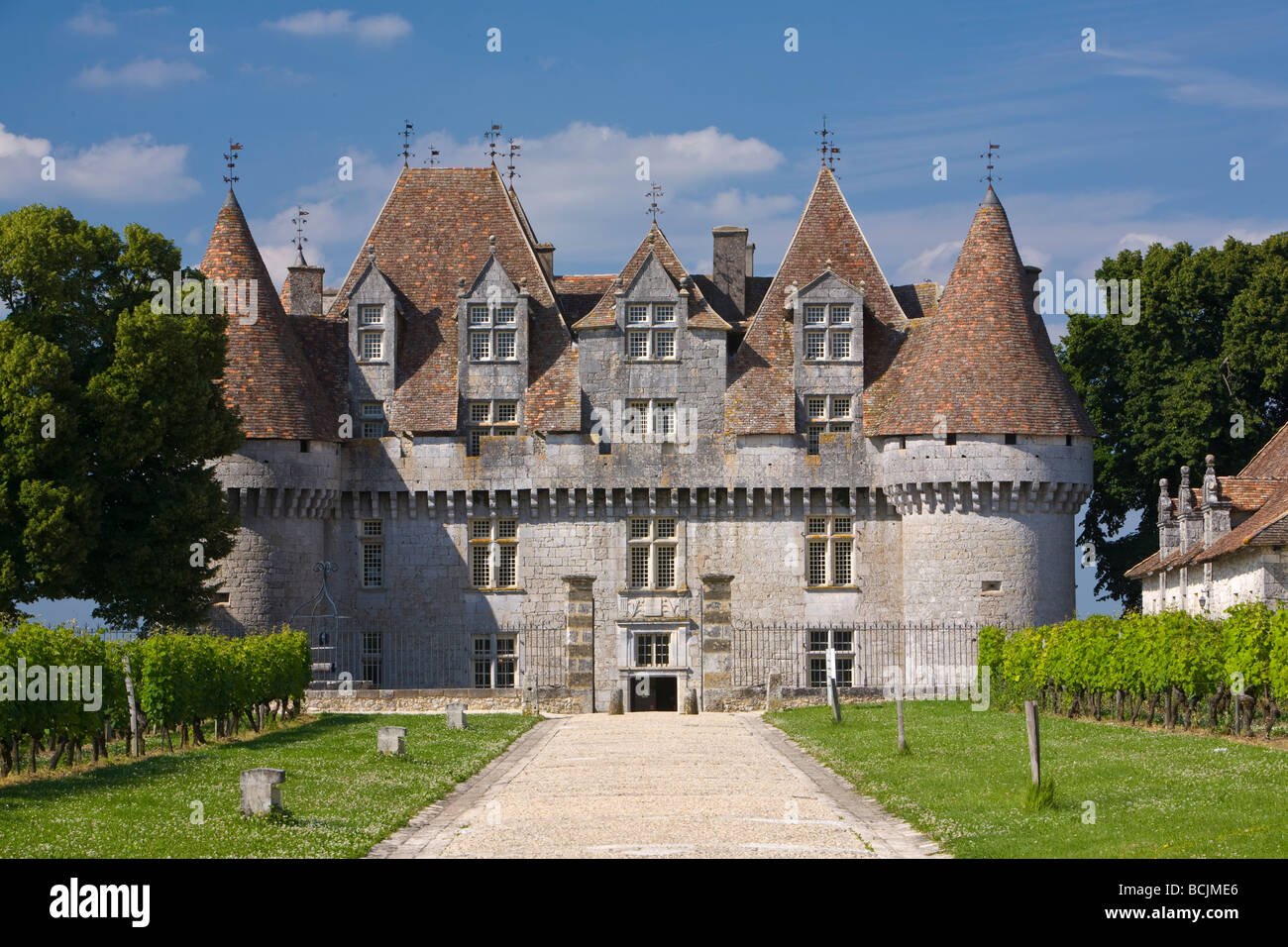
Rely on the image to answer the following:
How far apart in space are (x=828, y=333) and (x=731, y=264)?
460 centimetres

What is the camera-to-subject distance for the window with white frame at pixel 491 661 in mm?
43406

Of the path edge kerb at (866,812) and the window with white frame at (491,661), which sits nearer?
the path edge kerb at (866,812)

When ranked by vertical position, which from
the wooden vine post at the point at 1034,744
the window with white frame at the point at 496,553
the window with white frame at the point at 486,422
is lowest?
the wooden vine post at the point at 1034,744

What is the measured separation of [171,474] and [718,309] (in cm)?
1702

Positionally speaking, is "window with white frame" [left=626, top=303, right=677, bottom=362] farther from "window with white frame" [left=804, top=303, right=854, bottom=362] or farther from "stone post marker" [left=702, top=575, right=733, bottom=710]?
"stone post marker" [left=702, top=575, right=733, bottom=710]

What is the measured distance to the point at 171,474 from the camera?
116ft

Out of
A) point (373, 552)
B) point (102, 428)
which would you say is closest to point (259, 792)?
point (102, 428)

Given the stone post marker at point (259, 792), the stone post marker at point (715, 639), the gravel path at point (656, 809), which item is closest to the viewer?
the gravel path at point (656, 809)

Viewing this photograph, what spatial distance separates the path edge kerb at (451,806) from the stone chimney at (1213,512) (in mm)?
17730

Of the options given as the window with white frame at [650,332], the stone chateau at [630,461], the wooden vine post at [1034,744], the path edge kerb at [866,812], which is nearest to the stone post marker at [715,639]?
the stone chateau at [630,461]

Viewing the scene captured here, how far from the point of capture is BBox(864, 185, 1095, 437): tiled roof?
40.8 m

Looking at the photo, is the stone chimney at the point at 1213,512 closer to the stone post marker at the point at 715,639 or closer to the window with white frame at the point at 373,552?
the stone post marker at the point at 715,639

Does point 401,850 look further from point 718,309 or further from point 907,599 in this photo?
point 718,309
